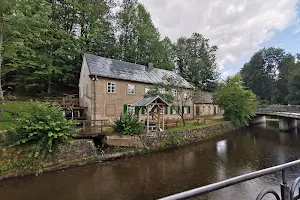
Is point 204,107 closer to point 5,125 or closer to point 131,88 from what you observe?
point 131,88

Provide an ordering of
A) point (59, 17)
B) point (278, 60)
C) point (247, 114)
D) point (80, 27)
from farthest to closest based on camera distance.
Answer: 1. point (278, 60)
2. point (80, 27)
3. point (59, 17)
4. point (247, 114)

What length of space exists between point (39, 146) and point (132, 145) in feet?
19.5

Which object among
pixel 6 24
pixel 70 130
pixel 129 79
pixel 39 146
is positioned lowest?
pixel 39 146

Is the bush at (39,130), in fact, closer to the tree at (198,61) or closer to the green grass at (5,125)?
the green grass at (5,125)

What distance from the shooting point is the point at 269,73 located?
1934 inches

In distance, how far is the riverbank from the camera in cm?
930

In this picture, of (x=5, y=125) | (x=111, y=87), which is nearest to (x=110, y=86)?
(x=111, y=87)

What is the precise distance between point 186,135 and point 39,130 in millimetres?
11450

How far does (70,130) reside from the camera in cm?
1089

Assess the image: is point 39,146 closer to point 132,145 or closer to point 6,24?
point 132,145

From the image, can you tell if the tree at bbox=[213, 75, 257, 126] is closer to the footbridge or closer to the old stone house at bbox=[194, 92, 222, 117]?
the footbridge

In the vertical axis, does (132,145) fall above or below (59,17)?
below

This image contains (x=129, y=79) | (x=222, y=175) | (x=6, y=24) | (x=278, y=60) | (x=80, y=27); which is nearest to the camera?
(x=222, y=175)

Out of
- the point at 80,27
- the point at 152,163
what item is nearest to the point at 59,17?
the point at 80,27
